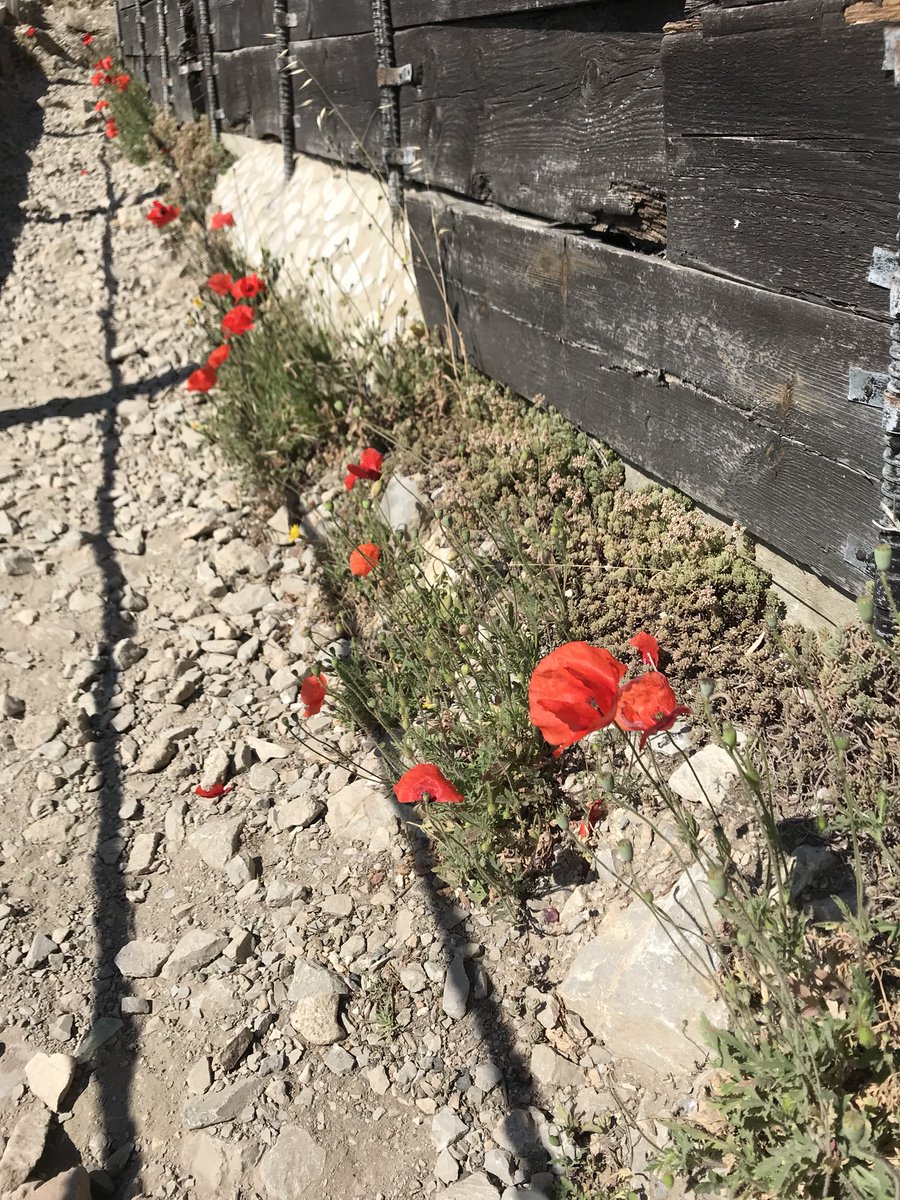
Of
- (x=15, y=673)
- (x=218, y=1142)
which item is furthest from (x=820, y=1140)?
(x=15, y=673)

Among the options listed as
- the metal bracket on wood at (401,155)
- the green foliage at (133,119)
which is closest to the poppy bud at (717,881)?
the metal bracket on wood at (401,155)

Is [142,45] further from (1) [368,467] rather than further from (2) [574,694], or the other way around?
(2) [574,694]

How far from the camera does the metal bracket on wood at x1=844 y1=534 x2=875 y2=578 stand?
2299 mm

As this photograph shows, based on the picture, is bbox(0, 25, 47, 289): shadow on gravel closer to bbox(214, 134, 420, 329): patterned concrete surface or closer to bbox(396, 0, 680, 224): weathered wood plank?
bbox(214, 134, 420, 329): patterned concrete surface

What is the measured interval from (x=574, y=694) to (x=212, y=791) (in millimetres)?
1770

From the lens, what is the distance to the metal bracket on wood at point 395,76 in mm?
4516

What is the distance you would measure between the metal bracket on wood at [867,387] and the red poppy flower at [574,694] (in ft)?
3.18

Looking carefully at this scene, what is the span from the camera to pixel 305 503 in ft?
14.4

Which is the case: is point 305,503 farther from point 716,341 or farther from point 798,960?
point 798,960

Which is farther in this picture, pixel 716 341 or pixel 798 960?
pixel 716 341

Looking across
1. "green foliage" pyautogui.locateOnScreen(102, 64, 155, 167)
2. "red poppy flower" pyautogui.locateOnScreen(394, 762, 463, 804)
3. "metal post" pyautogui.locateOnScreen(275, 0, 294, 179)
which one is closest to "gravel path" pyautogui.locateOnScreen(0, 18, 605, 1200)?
"red poppy flower" pyautogui.locateOnScreen(394, 762, 463, 804)

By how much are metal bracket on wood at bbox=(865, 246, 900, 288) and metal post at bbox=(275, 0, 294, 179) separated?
529 cm

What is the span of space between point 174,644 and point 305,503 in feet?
2.94

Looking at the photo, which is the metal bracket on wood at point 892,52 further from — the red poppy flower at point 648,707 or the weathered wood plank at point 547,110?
the red poppy flower at point 648,707
